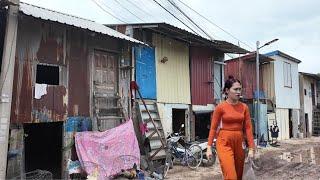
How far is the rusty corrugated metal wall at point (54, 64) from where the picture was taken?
1149 cm

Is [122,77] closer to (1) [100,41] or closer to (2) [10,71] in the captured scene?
(1) [100,41]

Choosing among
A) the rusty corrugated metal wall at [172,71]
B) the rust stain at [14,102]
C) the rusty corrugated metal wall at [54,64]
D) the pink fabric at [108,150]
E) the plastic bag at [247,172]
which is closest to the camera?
the plastic bag at [247,172]

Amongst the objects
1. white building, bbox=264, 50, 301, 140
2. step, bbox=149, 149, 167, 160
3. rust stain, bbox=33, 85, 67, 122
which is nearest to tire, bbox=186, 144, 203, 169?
step, bbox=149, 149, 167, 160

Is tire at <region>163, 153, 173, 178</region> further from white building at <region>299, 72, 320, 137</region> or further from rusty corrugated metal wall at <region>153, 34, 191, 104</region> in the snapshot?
white building at <region>299, 72, 320, 137</region>

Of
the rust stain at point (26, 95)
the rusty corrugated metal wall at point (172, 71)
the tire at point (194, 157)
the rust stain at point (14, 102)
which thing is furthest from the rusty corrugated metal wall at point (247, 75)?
the rust stain at point (14, 102)

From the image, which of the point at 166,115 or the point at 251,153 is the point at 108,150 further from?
the point at 251,153

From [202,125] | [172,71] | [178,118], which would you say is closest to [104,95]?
[172,71]

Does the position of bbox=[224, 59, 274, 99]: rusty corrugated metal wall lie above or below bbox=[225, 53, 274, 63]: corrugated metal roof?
below

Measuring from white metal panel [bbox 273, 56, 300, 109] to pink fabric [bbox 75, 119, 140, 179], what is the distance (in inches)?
779

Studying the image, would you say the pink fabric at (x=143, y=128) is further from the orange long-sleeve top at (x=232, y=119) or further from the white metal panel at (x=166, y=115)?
the orange long-sleeve top at (x=232, y=119)

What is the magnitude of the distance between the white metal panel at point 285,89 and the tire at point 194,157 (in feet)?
54.5

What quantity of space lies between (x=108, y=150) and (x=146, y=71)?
454 centimetres

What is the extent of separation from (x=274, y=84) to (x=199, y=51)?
1203cm

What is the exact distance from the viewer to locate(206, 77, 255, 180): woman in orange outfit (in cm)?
604
